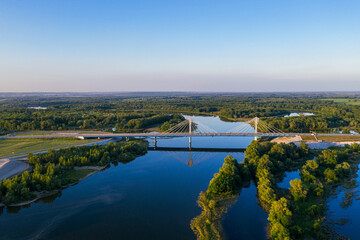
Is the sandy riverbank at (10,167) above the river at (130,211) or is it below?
above

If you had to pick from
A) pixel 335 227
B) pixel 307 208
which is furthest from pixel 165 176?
pixel 335 227

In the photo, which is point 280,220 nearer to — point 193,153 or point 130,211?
point 130,211

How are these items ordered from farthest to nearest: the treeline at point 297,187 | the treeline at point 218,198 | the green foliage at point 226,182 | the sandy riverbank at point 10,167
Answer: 1. the sandy riverbank at point 10,167
2. the green foliage at point 226,182
3. the treeline at point 218,198
4. the treeline at point 297,187

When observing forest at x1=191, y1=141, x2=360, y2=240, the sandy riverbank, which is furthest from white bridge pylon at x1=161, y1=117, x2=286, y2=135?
the sandy riverbank

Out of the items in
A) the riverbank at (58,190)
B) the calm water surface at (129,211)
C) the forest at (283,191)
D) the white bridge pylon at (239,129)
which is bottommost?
the calm water surface at (129,211)

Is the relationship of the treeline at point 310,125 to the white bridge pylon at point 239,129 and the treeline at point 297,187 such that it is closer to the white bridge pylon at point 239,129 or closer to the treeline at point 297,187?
the white bridge pylon at point 239,129

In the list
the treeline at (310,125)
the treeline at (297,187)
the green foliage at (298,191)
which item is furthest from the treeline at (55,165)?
the treeline at (310,125)
